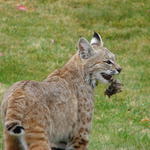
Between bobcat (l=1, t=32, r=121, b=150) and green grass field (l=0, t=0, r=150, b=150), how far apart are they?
1299mm

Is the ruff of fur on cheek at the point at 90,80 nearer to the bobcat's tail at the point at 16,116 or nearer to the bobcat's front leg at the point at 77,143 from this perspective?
the bobcat's front leg at the point at 77,143

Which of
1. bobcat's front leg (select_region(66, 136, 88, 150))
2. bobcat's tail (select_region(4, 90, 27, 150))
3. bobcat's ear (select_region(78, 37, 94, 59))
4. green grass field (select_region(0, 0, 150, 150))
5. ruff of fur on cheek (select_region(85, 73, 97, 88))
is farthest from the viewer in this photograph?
green grass field (select_region(0, 0, 150, 150))

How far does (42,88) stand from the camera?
337 inches

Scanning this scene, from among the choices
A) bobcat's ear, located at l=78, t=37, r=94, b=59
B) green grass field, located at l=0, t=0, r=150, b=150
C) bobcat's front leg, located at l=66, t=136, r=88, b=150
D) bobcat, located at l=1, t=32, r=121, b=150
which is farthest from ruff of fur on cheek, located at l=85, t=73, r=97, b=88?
green grass field, located at l=0, t=0, r=150, b=150

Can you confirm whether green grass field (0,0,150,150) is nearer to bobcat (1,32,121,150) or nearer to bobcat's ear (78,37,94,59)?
bobcat (1,32,121,150)

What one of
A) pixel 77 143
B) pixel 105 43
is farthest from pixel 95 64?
pixel 105 43

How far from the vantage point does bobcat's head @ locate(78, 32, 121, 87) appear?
381 inches

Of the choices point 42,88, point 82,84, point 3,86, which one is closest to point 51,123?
point 42,88

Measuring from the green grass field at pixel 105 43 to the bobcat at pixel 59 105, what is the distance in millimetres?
1299

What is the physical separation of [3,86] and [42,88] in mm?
5633

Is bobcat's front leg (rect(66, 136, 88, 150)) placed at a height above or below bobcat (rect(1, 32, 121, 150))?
below

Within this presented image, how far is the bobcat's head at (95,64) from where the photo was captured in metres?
9.68

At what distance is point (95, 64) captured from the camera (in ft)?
31.9

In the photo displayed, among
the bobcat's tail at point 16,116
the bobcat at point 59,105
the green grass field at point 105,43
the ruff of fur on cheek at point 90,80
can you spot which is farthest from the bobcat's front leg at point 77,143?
the bobcat's tail at point 16,116
